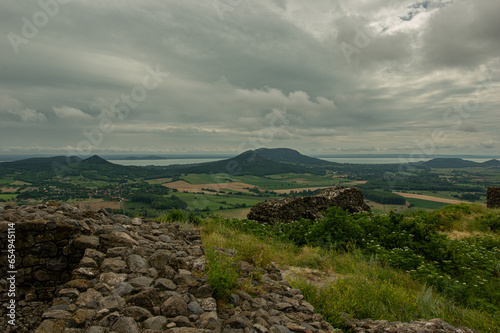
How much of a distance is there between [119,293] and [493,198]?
2496cm

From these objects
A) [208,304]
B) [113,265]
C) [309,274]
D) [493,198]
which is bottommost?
[309,274]

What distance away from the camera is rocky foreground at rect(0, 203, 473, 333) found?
3.02 meters

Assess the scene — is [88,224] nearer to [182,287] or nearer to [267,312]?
[182,287]

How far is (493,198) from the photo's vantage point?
17.9 m

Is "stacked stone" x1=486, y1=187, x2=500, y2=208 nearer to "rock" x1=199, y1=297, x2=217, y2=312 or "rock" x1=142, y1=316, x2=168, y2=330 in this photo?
"rock" x1=199, y1=297, x2=217, y2=312

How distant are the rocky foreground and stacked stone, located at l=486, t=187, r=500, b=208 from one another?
2022 cm

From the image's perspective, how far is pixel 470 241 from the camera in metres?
9.34

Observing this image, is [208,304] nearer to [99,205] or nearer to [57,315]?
[57,315]

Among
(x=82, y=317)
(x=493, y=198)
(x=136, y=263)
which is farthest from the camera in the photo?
(x=493, y=198)

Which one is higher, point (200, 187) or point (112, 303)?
point (112, 303)

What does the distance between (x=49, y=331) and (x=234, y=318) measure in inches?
86.3

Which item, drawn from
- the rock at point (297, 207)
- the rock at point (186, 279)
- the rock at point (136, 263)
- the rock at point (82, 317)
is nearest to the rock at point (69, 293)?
the rock at point (82, 317)

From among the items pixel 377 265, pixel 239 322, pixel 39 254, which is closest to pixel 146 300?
pixel 239 322

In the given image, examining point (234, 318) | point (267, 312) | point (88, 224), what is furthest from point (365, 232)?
point (88, 224)
